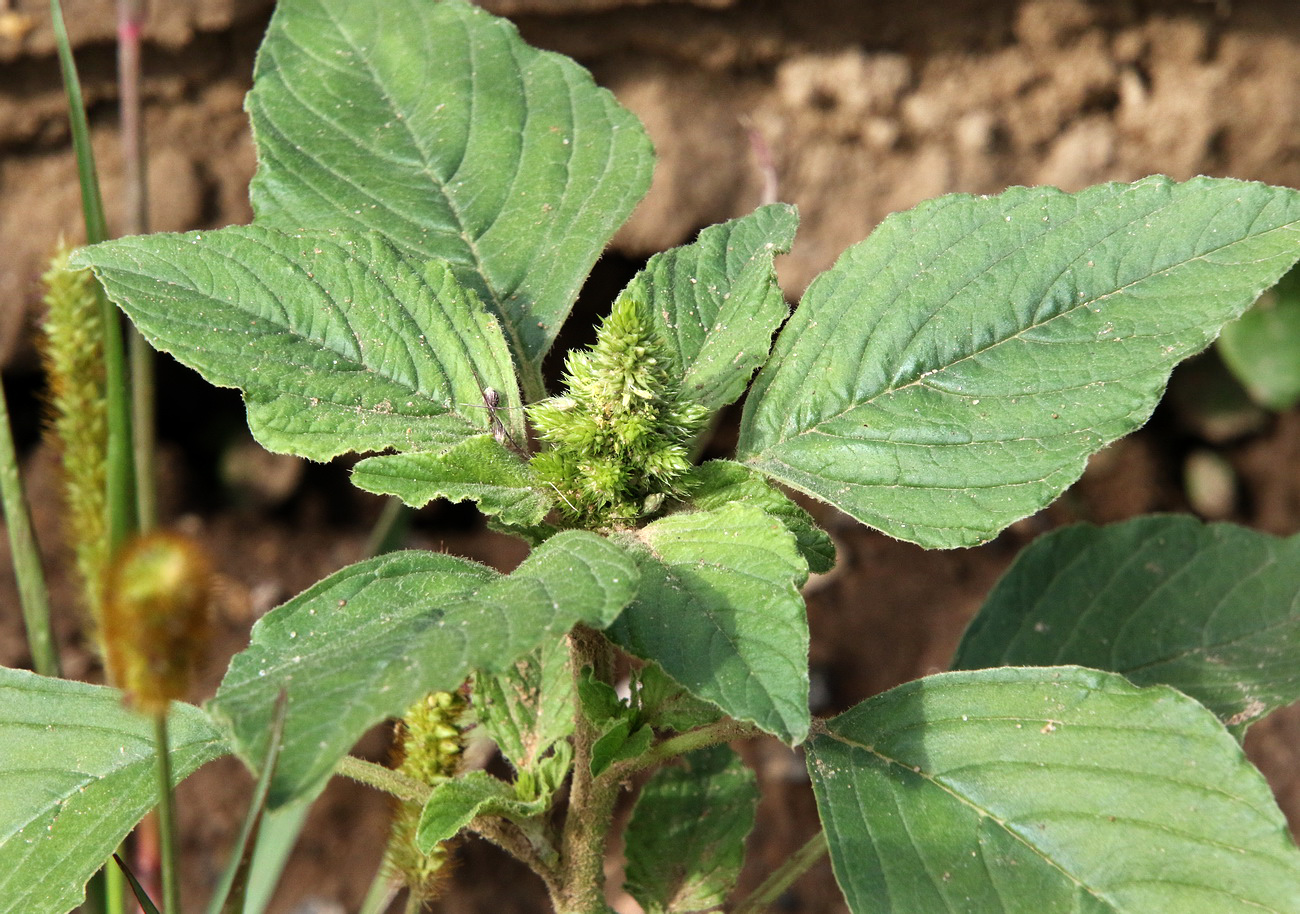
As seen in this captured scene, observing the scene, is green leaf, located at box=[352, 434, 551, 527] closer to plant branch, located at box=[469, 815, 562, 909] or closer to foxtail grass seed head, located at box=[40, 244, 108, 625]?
plant branch, located at box=[469, 815, 562, 909]

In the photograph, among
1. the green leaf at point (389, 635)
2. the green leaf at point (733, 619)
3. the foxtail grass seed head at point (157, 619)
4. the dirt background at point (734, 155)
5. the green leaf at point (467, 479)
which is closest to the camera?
the foxtail grass seed head at point (157, 619)

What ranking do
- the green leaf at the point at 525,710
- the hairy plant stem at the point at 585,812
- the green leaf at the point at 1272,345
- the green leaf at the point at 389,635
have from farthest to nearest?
the green leaf at the point at 1272,345
the green leaf at the point at 525,710
the hairy plant stem at the point at 585,812
the green leaf at the point at 389,635

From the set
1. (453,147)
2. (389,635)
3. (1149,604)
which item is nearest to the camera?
(389,635)

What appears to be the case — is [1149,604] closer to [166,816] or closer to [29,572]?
[166,816]

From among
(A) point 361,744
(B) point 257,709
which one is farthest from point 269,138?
(A) point 361,744

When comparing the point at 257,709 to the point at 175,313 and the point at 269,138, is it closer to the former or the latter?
the point at 175,313

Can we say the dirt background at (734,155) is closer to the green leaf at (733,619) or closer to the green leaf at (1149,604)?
the green leaf at (1149,604)

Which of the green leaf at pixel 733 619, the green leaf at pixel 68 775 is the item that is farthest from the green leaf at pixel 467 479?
the green leaf at pixel 68 775

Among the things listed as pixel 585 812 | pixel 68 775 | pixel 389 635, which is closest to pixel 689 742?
pixel 585 812
